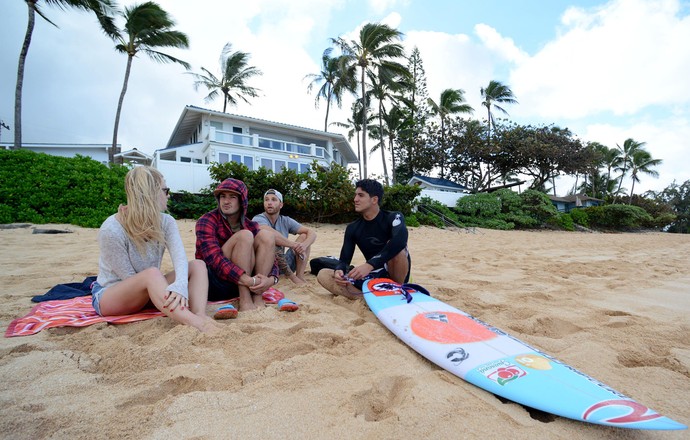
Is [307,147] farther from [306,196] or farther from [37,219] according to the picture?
[37,219]

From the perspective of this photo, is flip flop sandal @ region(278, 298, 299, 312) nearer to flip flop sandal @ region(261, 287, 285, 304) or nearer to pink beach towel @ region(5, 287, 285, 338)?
flip flop sandal @ region(261, 287, 285, 304)

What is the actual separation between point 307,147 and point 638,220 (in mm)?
20456

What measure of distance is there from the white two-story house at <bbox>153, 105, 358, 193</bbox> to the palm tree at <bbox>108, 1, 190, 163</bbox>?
283 cm

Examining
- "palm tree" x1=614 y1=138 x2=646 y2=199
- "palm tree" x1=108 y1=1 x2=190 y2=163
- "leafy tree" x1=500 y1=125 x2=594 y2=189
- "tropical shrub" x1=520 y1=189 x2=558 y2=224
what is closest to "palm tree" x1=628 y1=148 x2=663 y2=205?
"palm tree" x1=614 y1=138 x2=646 y2=199

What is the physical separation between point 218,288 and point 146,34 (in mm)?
16614

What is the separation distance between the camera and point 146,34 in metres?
14.7

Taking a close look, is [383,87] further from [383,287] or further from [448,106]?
[383,287]

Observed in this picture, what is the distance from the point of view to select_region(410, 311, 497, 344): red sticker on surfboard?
1.93 m

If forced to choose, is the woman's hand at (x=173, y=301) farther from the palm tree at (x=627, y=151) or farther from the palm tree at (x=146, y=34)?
the palm tree at (x=627, y=151)

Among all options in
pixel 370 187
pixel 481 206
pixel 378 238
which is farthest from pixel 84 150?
pixel 378 238

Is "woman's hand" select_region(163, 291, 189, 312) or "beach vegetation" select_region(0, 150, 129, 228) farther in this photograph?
"beach vegetation" select_region(0, 150, 129, 228)

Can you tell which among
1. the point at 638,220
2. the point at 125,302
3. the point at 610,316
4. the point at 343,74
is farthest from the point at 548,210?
the point at 125,302

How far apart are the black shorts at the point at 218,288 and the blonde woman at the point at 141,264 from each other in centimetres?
42

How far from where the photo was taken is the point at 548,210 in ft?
53.8
